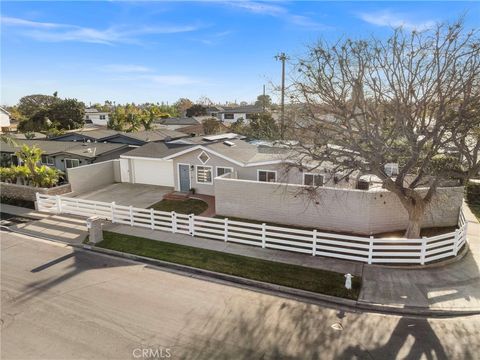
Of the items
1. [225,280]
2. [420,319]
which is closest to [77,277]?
[225,280]

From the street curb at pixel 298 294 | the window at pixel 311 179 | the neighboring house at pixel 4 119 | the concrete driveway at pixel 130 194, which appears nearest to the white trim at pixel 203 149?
the concrete driveway at pixel 130 194

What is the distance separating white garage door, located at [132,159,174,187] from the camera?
25391 mm

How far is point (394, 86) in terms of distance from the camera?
1280cm

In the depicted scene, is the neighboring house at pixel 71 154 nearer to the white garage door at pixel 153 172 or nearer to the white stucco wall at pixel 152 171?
the white stucco wall at pixel 152 171

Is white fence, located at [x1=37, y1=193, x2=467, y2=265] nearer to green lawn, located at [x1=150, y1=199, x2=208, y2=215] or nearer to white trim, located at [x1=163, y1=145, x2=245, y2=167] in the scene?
green lawn, located at [x1=150, y1=199, x2=208, y2=215]

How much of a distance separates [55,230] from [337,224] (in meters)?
14.3

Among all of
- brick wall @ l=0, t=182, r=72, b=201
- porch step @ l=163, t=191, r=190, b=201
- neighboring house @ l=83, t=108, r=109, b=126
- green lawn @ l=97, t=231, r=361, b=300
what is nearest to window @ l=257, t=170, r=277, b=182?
porch step @ l=163, t=191, r=190, b=201

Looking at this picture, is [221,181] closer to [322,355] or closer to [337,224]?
[337,224]

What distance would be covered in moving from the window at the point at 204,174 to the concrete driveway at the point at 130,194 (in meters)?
2.99

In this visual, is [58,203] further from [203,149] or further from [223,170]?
[223,170]

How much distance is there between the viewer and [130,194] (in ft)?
77.3

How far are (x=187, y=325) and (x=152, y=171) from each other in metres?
18.2

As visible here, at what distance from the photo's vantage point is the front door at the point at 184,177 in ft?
75.9

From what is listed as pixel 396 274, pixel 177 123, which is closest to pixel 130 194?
pixel 396 274
